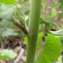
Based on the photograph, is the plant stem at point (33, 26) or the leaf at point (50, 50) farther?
the leaf at point (50, 50)

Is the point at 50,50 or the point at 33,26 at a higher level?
the point at 33,26

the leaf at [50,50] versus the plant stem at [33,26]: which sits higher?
the plant stem at [33,26]

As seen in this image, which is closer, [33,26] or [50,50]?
[33,26]

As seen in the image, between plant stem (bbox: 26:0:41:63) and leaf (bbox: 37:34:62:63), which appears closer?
plant stem (bbox: 26:0:41:63)

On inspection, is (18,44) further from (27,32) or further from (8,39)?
(27,32)

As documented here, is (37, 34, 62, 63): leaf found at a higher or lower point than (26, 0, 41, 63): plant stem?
lower
